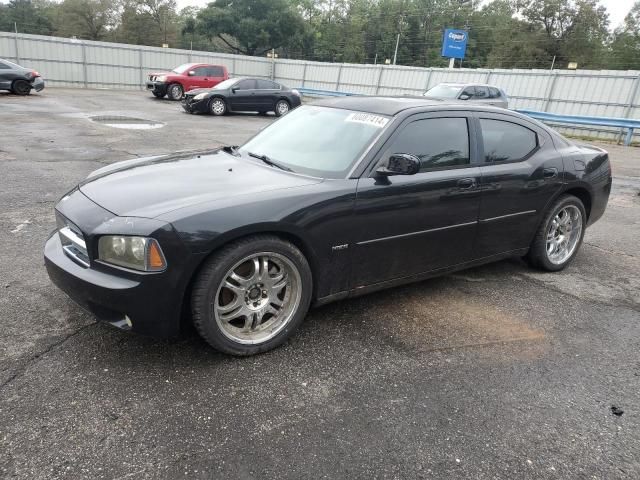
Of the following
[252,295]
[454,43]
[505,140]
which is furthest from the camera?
[454,43]

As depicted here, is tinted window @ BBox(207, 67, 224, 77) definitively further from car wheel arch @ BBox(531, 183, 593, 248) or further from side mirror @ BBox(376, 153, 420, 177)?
side mirror @ BBox(376, 153, 420, 177)

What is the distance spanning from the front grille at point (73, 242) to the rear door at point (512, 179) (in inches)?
113

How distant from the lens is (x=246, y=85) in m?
18.2

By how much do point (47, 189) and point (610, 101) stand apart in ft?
65.2

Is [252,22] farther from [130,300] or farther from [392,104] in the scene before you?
[130,300]

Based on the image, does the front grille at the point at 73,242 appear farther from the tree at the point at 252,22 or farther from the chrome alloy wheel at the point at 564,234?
the tree at the point at 252,22

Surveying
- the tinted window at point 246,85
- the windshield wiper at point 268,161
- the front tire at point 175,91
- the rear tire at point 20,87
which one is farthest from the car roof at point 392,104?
the front tire at point 175,91

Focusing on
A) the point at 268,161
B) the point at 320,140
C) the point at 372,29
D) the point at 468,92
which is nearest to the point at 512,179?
the point at 320,140

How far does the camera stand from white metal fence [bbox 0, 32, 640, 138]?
1922 cm

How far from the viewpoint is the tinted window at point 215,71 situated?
21953 millimetres

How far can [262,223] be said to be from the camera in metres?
2.86

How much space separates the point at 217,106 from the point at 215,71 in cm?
526

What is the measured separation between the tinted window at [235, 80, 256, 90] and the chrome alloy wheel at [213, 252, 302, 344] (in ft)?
53.1

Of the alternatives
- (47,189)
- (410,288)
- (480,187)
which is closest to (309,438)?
(410,288)
